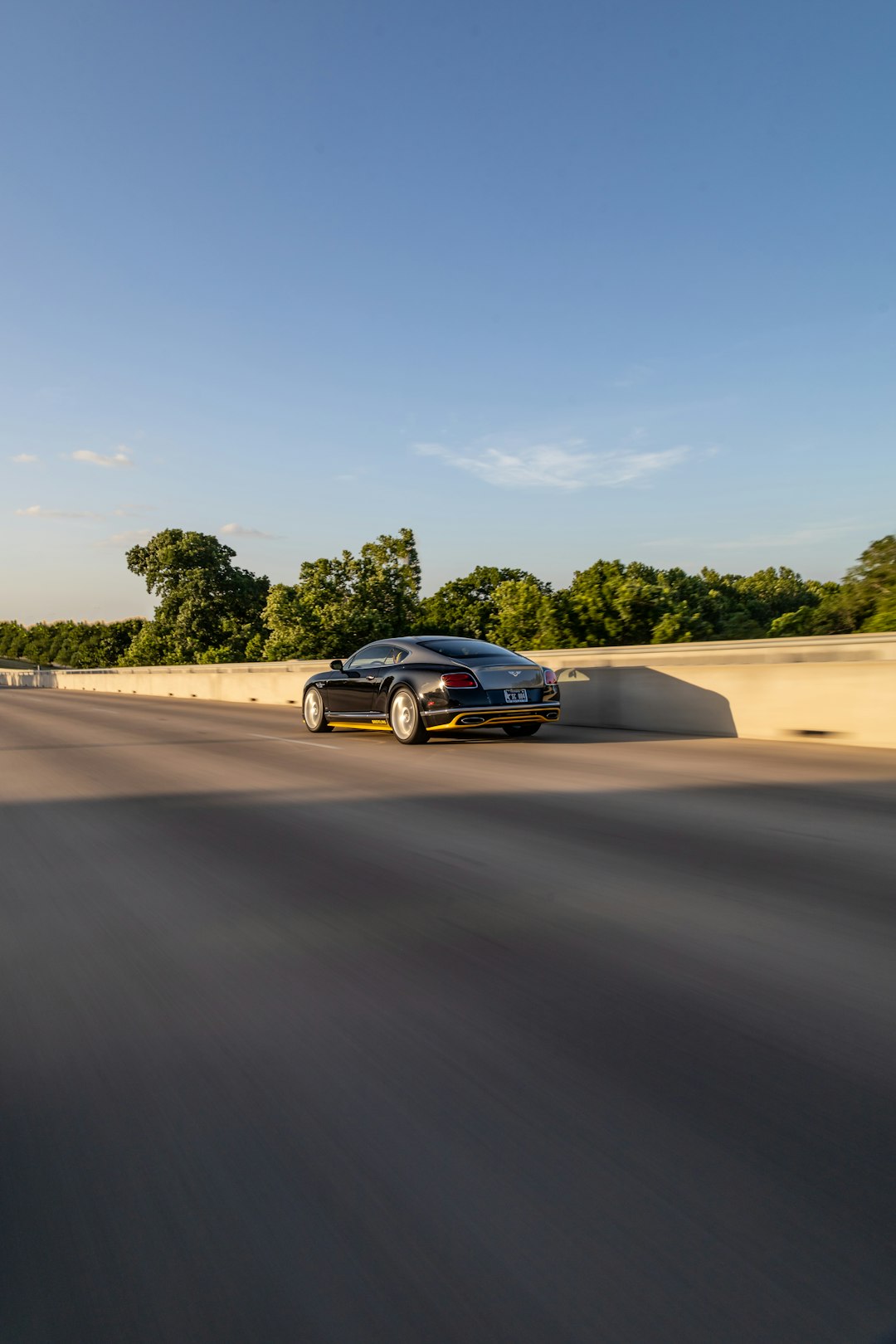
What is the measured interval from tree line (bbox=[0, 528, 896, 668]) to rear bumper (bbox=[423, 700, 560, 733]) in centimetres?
4212

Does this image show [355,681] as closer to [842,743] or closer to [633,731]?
[633,731]

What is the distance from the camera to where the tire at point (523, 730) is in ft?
47.8

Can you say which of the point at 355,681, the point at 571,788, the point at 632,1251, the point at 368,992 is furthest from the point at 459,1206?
Answer: the point at 355,681

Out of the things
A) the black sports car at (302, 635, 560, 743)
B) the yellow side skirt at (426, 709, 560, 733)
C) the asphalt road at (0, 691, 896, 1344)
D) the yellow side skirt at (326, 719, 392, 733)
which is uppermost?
the black sports car at (302, 635, 560, 743)

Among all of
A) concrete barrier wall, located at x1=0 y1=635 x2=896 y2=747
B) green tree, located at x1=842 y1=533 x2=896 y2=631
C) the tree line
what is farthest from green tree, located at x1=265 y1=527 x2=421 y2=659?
concrete barrier wall, located at x1=0 y1=635 x2=896 y2=747

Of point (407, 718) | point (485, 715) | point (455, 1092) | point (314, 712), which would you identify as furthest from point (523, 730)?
point (455, 1092)

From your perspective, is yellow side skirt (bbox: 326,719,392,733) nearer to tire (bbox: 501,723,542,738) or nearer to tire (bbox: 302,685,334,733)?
tire (bbox: 302,685,334,733)

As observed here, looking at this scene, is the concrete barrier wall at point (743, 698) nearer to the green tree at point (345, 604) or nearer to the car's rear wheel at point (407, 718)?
the car's rear wheel at point (407, 718)

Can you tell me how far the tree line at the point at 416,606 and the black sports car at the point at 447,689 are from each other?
42.0m

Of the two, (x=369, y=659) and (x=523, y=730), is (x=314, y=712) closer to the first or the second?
(x=369, y=659)

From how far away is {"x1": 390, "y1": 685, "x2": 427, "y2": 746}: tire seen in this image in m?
13.4

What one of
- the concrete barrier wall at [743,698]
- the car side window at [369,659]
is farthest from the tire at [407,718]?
the concrete barrier wall at [743,698]

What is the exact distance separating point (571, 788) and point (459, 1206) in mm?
6886

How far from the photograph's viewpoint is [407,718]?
Result: 44.8ft
